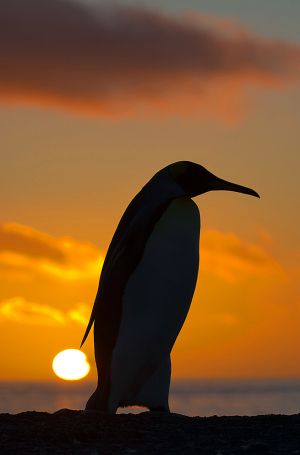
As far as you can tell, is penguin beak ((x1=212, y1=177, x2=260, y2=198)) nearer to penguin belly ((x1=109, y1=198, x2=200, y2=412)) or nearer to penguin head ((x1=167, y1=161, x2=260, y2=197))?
penguin head ((x1=167, y1=161, x2=260, y2=197))

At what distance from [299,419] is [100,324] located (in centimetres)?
226

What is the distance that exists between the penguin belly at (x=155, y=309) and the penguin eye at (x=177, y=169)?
36cm

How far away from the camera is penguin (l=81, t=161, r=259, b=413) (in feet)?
35.6

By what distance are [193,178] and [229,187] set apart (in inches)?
21.8

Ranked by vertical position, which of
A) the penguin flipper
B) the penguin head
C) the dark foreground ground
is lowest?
the dark foreground ground

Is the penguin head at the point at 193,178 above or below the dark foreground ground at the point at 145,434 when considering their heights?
above

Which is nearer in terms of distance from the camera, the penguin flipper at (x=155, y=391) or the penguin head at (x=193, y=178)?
the penguin flipper at (x=155, y=391)

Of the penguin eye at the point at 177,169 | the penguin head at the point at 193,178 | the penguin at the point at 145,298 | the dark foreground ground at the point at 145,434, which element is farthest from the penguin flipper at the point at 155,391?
the penguin eye at the point at 177,169

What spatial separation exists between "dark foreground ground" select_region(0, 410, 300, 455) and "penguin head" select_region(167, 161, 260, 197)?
244cm

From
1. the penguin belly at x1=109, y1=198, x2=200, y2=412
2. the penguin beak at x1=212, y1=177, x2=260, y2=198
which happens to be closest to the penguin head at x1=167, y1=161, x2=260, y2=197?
the penguin beak at x1=212, y1=177, x2=260, y2=198

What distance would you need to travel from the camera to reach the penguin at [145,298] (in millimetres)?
10836

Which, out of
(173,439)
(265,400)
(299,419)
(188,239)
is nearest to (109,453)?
(173,439)

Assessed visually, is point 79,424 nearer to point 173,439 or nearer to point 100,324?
point 173,439

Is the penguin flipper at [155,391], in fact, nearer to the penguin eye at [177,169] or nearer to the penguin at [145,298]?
the penguin at [145,298]
